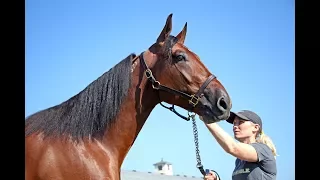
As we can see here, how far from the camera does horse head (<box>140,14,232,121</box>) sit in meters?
3.72

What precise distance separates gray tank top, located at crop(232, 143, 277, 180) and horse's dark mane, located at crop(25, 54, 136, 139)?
111cm

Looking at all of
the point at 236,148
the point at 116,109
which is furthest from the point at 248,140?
the point at 116,109

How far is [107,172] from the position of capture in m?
3.41

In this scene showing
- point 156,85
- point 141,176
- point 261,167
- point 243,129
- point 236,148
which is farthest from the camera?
point 141,176

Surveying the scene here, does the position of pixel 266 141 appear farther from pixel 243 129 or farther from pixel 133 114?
pixel 133 114

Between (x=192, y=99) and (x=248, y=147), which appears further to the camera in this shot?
(x=192, y=99)

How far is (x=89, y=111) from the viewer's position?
11.6ft

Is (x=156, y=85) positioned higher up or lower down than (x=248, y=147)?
higher up

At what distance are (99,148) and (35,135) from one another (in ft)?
1.56

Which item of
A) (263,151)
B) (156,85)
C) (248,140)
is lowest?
(263,151)

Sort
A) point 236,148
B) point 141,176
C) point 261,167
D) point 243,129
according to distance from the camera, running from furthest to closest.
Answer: point 141,176
point 243,129
point 261,167
point 236,148

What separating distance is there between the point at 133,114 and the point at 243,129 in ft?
3.00
